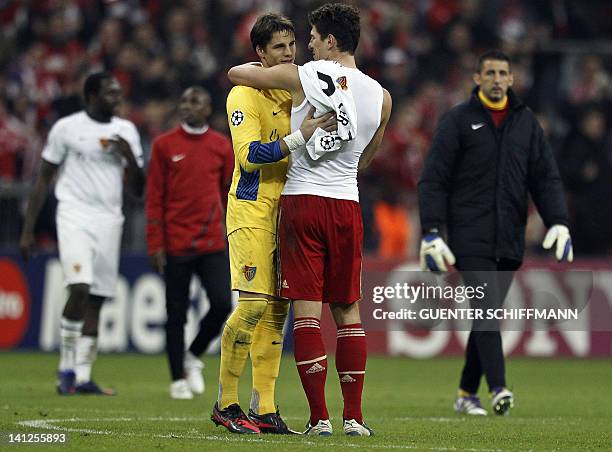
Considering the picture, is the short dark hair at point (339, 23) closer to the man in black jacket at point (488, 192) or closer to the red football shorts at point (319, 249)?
the red football shorts at point (319, 249)

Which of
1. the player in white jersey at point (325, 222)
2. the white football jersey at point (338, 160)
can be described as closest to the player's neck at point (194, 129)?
the player in white jersey at point (325, 222)

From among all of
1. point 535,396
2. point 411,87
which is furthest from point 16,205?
point 535,396

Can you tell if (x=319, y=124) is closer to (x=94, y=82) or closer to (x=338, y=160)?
(x=338, y=160)

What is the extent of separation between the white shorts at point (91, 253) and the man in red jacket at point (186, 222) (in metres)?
0.52

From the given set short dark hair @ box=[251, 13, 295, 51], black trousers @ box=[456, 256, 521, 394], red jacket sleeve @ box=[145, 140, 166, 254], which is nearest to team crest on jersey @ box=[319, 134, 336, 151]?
short dark hair @ box=[251, 13, 295, 51]

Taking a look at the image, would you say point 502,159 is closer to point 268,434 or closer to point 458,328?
point 268,434

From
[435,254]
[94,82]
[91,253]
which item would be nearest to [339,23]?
[435,254]

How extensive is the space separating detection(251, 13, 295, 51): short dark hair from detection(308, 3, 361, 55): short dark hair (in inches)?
9.0

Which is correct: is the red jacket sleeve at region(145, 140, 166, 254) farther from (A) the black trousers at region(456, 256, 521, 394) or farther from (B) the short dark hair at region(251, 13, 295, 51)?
(B) the short dark hair at region(251, 13, 295, 51)

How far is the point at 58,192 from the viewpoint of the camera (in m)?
11.9

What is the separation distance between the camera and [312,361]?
7.90 m

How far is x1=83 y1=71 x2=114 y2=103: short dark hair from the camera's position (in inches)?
466

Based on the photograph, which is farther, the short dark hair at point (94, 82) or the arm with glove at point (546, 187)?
the short dark hair at point (94, 82)

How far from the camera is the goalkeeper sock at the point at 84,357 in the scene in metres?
11.8
